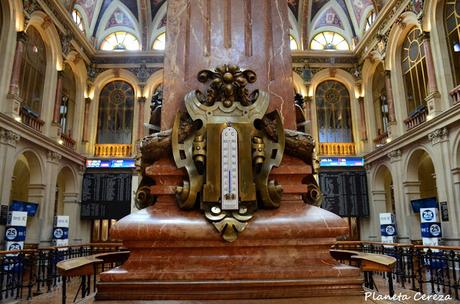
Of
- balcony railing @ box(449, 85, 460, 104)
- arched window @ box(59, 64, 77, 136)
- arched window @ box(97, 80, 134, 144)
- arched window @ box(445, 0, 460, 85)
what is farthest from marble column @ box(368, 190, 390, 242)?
arched window @ box(59, 64, 77, 136)

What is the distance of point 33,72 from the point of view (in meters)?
13.6

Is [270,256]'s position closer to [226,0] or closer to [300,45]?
[226,0]

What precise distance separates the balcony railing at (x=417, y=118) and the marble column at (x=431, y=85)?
0.61 metres

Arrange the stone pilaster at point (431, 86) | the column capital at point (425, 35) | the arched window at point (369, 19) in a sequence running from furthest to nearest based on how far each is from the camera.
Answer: the arched window at point (369, 19)
the column capital at point (425, 35)
the stone pilaster at point (431, 86)

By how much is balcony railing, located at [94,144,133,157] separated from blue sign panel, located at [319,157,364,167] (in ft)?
30.6

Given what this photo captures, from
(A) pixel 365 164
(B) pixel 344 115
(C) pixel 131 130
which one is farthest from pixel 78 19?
(A) pixel 365 164

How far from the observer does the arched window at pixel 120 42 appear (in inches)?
750

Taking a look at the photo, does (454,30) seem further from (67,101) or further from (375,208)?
(67,101)

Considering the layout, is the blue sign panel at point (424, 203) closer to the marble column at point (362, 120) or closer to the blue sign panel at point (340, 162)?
the blue sign panel at point (340, 162)

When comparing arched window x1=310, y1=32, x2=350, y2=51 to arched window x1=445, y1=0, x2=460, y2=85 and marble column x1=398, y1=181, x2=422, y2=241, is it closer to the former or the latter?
arched window x1=445, y1=0, x2=460, y2=85

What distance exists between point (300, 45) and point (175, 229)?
60.5 feet

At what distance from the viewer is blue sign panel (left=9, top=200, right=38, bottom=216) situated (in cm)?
1135

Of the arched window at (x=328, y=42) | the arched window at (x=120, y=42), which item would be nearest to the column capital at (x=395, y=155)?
the arched window at (x=328, y=42)

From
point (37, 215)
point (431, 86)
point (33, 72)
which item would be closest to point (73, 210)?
point (37, 215)
